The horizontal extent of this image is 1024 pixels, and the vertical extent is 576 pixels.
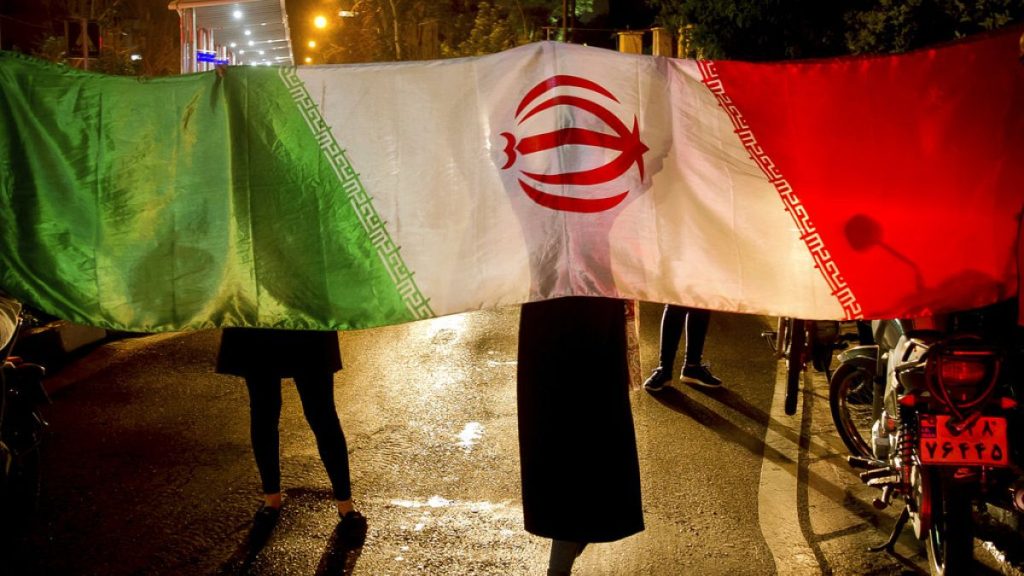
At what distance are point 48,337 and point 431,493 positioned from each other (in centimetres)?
538

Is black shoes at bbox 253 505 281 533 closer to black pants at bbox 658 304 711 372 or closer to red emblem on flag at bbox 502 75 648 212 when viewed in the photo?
red emblem on flag at bbox 502 75 648 212

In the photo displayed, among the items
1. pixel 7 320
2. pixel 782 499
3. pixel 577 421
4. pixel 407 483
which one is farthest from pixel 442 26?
pixel 577 421

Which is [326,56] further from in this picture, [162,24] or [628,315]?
[628,315]

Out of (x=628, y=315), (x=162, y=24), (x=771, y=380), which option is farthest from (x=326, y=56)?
(x=628, y=315)

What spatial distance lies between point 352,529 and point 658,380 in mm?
3624

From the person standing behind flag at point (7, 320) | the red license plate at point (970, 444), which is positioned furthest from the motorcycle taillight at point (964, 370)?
the person standing behind flag at point (7, 320)

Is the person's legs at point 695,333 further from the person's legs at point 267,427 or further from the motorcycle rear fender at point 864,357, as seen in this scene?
the person's legs at point 267,427

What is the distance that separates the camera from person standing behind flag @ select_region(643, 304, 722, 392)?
7.70 m

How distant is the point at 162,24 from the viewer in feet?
113

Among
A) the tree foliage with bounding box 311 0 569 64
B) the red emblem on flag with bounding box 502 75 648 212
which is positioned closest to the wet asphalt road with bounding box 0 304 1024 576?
the red emblem on flag with bounding box 502 75 648 212

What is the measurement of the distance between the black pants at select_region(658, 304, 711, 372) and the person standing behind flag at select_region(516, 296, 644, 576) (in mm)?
4359

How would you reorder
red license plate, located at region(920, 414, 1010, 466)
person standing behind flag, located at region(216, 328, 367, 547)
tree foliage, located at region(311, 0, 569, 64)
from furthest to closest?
tree foliage, located at region(311, 0, 569, 64) → person standing behind flag, located at region(216, 328, 367, 547) → red license plate, located at region(920, 414, 1010, 466)

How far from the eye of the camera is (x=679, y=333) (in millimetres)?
7785

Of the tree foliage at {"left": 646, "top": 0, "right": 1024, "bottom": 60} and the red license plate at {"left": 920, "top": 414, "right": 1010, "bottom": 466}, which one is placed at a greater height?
the tree foliage at {"left": 646, "top": 0, "right": 1024, "bottom": 60}
